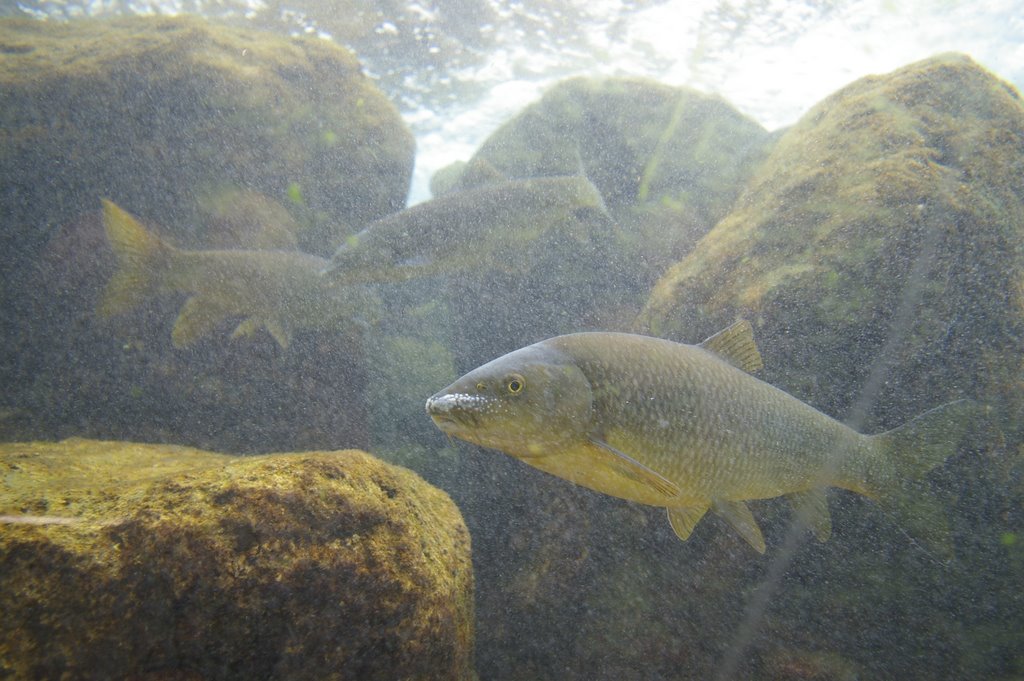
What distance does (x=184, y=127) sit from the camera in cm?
722

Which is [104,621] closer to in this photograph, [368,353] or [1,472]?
[1,472]

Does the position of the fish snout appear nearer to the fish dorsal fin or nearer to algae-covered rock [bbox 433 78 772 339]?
the fish dorsal fin

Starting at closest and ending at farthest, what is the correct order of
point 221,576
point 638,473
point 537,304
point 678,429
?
point 221,576
point 638,473
point 678,429
point 537,304

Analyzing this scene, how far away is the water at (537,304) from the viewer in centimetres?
344

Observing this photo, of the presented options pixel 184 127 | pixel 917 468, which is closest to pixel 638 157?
pixel 917 468

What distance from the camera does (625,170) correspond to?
8688 millimetres

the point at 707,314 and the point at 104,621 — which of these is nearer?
the point at 104,621

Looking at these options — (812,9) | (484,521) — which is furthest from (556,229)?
(812,9)

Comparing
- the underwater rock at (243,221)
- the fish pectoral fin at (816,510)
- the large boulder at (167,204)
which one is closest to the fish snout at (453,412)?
the fish pectoral fin at (816,510)

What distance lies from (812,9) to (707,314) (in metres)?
17.3

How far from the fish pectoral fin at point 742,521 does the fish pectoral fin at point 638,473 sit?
0.61 m

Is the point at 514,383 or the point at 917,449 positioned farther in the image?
the point at 917,449

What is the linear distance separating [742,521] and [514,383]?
1647mm

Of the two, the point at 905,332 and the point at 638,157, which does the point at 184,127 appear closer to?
the point at 638,157
